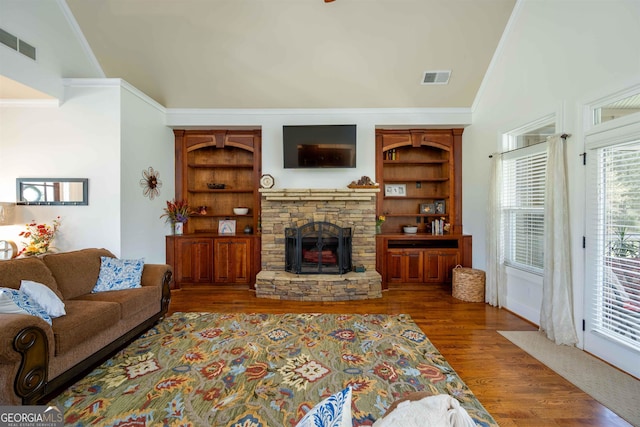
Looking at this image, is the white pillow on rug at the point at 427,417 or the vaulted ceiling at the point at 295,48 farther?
the vaulted ceiling at the point at 295,48

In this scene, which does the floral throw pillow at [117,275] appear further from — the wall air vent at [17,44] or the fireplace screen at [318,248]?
the wall air vent at [17,44]

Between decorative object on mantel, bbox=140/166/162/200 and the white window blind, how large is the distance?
530cm

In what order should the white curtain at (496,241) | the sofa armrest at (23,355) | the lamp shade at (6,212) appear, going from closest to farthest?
the sofa armrest at (23,355) < the lamp shade at (6,212) < the white curtain at (496,241)

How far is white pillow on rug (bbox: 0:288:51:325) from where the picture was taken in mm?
1912

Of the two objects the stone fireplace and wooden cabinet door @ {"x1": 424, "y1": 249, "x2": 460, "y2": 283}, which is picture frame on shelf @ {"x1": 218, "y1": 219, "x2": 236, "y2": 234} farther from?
wooden cabinet door @ {"x1": 424, "y1": 249, "x2": 460, "y2": 283}

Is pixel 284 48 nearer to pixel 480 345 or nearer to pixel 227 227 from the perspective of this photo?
pixel 227 227

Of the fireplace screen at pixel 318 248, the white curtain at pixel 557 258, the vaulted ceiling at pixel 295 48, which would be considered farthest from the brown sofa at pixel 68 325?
the white curtain at pixel 557 258

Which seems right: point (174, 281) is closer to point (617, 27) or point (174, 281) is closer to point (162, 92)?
point (162, 92)

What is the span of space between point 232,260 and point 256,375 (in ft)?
8.80

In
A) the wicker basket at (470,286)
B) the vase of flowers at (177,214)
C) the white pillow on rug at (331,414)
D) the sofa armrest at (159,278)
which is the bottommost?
the wicker basket at (470,286)

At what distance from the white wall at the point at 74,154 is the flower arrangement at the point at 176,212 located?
1.11 metres

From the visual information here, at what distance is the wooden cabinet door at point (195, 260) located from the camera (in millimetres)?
4711

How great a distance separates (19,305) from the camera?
200 centimetres

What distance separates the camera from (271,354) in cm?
262
